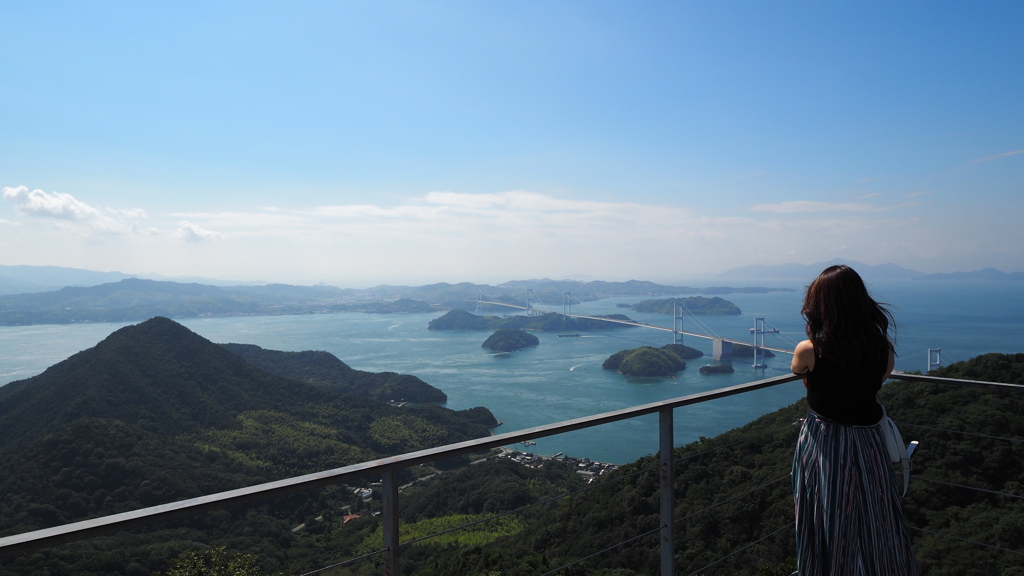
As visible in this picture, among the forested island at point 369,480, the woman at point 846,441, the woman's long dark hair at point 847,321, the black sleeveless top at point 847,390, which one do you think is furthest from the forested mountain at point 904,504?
the woman's long dark hair at point 847,321

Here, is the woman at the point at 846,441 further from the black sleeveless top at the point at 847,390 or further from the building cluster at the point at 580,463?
the building cluster at the point at 580,463

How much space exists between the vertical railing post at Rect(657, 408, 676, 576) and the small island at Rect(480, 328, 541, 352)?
43.7 meters

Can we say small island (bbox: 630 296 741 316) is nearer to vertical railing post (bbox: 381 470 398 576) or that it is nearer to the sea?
the sea

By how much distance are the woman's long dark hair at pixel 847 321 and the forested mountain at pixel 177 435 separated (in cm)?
733

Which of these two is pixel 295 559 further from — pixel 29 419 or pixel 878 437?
pixel 29 419

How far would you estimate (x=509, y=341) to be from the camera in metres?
45.7

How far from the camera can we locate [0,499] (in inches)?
637

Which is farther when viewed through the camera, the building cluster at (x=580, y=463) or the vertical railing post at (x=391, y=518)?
the building cluster at (x=580, y=463)

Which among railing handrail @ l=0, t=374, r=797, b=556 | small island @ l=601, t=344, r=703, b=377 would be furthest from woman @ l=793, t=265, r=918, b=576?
small island @ l=601, t=344, r=703, b=377

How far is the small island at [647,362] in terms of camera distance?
3344 cm

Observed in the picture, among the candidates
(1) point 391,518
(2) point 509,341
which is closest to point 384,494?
(1) point 391,518

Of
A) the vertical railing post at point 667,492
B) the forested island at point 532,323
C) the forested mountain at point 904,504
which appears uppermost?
the vertical railing post at point 667,492

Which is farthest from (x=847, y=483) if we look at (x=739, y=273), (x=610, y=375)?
(x=739, y=273)

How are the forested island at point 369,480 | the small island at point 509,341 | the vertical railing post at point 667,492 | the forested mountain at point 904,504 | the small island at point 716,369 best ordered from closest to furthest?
the vertical railing post at point 667,492
the forested mountain at point 904,504
the forested island at point 369,480
the small island at point 716,369
the small island at point 509,341
